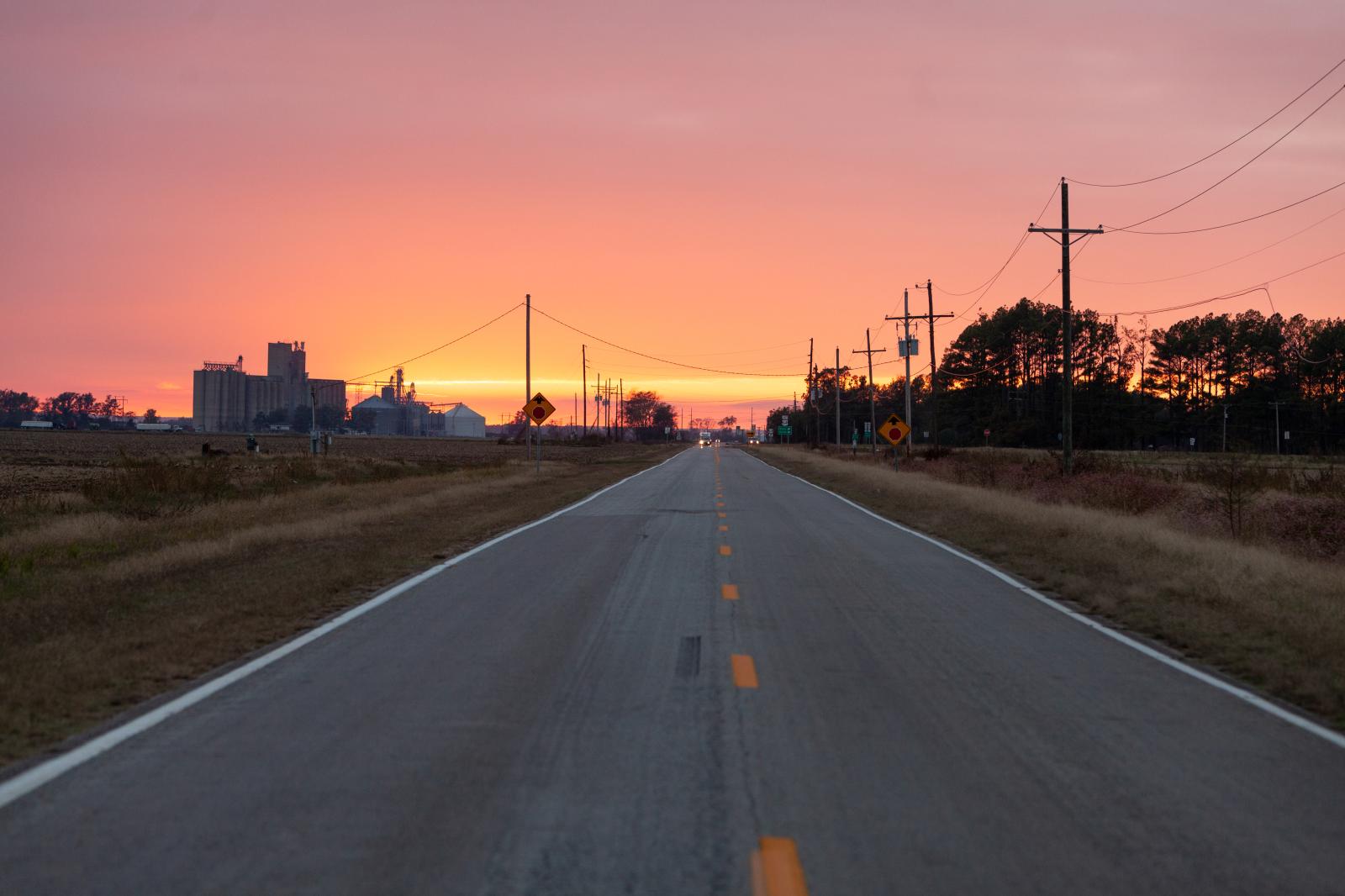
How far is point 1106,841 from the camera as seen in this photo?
16.8ft

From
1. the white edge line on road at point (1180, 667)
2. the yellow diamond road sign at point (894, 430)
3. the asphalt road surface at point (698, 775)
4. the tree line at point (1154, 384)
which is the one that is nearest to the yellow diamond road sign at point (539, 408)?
the yellow diamond road sign at point (894, 430)

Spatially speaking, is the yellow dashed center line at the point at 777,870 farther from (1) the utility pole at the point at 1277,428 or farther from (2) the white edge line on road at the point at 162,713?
(1) the utility pole at the point at 1277,428

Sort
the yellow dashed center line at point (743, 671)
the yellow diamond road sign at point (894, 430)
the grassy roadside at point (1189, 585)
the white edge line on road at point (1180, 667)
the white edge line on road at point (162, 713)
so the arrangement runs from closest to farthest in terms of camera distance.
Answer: the white edge line on road at point (162, 713) < the white edge line on road at point (1180, 667) < the yellow dashed center line at point (743, 671) < the grassy roadside at point (1189, 585) < the yellow diamond road sign at point (894, 430)

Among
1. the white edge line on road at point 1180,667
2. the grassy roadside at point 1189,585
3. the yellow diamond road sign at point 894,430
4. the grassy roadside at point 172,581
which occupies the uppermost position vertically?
the yellow diamond road sign at point 894,430

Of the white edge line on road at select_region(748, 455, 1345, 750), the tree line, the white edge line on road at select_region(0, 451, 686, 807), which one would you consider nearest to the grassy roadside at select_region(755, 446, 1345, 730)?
the white edge line on road at select_region(748, 455, 1345, 750)

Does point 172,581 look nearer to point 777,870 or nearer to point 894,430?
point 777,870

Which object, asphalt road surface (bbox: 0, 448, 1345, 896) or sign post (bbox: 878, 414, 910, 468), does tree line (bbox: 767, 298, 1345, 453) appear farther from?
asphalt road surface (bbox: 0, 448, 1345, 896)

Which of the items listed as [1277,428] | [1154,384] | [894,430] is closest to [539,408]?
[894,430]

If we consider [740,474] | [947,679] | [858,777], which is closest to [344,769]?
[858,777]

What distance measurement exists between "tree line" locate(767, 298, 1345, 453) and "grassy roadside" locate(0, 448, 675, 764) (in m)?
91.9

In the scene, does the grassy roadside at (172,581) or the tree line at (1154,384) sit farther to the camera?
the tree line at (1154,384)

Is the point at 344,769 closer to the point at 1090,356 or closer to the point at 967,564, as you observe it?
the point at 967,564

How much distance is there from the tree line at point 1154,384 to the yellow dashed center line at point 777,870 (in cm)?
10839

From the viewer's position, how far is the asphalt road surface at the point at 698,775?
4.70 m
